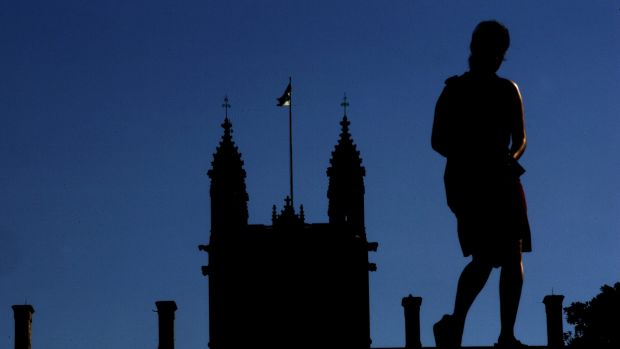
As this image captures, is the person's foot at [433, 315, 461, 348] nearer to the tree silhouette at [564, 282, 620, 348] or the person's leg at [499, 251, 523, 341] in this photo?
the person's leg at [499, 251, 523, 341]

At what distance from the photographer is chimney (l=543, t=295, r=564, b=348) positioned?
7319 cm

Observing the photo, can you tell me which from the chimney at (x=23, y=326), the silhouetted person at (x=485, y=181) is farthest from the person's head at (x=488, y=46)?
the chimney at (x=23, y=326)

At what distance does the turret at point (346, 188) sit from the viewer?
95375 millimetres

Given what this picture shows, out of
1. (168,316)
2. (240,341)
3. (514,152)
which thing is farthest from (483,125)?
(240,341)

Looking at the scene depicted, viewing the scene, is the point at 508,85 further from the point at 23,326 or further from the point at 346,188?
the point at 346,188

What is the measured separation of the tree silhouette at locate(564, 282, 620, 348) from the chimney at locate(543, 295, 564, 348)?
694mm

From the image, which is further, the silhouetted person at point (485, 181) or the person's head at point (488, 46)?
the person's head at point (488, 46)

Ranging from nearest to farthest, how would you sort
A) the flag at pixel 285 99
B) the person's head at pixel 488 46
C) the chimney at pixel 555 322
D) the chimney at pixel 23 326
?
the person's head at pixel 488 46 < the chimney at pixel 555 322 < the chimney at pixel 23 326 < the flag at pixel 285 99

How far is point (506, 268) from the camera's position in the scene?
17328mm

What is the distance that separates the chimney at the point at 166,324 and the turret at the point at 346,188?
1948 centimetres

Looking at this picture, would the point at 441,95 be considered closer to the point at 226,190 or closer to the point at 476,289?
the point at 476,289

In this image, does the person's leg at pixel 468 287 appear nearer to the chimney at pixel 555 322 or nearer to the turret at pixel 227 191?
the chimney at pixel 555 322

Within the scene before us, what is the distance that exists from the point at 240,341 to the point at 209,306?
443 cm

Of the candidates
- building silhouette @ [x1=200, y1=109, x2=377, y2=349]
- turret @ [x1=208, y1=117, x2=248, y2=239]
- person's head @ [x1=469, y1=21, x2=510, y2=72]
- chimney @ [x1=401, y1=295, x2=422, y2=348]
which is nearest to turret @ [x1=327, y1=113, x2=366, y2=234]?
building silhouette @ [x1=200, y1=109, x2=377, y2=349]
